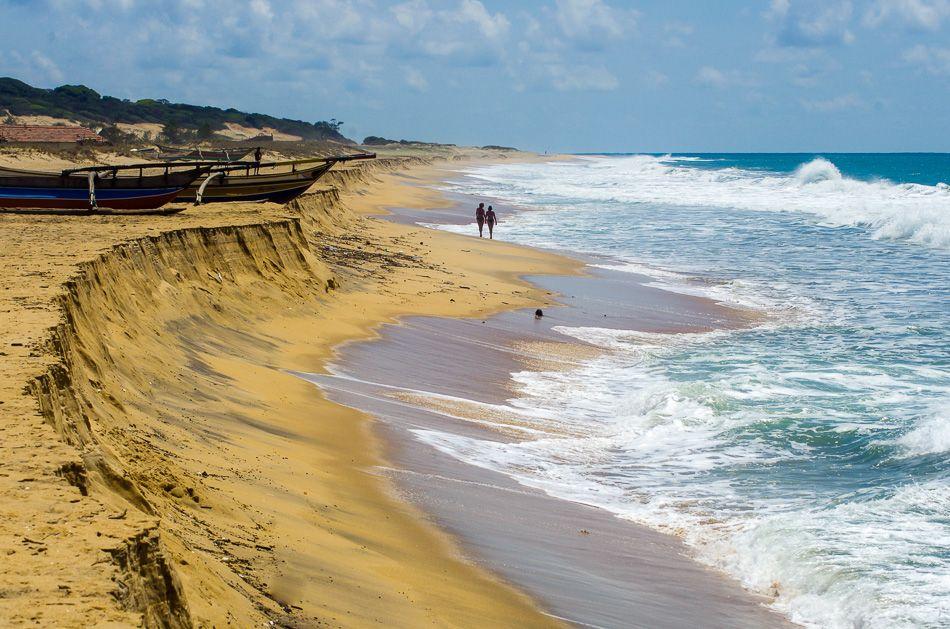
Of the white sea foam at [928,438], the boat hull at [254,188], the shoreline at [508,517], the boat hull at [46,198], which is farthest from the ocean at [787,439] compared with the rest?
the boat hull at [46,198]

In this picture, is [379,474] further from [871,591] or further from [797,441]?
[797,441]

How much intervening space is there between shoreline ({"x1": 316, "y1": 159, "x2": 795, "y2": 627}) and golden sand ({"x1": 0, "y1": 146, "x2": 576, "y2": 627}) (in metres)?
0.36

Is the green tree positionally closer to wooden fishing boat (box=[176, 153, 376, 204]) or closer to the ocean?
wooden fishing boat (box=[176, 153, 376, 204])

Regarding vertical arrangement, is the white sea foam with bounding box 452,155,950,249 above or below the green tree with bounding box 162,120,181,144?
below

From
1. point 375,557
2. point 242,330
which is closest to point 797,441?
point 375,557

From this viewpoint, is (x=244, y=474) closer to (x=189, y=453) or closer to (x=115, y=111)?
(x=189, y=453)

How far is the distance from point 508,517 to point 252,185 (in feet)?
51.3

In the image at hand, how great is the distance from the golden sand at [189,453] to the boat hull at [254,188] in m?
4.46

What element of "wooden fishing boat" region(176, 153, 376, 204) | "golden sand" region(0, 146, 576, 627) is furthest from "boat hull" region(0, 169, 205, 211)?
"wooden fishing boat" region(176, 153, 376, 204)

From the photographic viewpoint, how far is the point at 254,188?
22.9 m

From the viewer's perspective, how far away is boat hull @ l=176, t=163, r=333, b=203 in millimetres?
21562

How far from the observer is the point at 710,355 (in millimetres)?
16266

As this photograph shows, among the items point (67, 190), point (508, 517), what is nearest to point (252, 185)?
point (67, 190)

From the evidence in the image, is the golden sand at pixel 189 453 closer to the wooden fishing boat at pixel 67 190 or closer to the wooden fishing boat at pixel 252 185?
the wooden fishing boat at pixel 67 190
